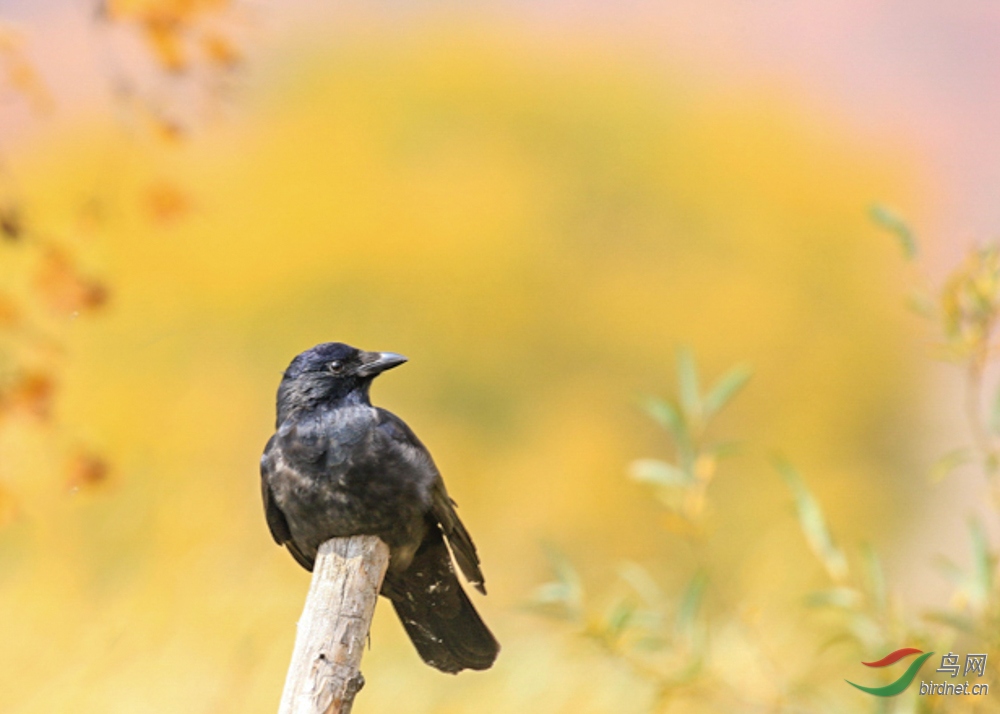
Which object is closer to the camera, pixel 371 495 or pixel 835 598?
pixel 371 495

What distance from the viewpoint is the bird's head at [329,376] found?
276 cm

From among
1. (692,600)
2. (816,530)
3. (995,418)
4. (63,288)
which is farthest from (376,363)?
(63,288)

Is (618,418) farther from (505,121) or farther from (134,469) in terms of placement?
(134,469)

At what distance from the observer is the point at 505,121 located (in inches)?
253

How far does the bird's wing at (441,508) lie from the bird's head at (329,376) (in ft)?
0.44

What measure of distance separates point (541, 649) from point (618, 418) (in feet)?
5.15

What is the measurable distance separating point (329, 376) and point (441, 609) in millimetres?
705

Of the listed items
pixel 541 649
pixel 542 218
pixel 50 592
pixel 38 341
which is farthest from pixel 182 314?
pixel 541 649

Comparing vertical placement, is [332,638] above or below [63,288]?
below

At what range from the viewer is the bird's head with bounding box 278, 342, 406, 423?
2.76 meters

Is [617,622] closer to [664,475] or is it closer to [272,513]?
[664,475]


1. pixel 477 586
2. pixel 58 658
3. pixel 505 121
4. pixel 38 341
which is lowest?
pixel 477 586

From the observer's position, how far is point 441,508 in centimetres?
267

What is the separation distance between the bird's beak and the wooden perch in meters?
0.59
